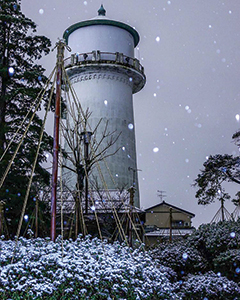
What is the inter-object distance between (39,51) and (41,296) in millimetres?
11082

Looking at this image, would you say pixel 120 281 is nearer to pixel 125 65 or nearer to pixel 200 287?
pixel 200 287

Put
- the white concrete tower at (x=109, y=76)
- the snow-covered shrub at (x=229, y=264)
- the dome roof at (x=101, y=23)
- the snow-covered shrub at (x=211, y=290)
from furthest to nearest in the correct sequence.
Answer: the dome roof at (x=101, y=23) < the white concrete tower at (x=109, y=76) < the snow-covered shrub at (x=229, y=264) < the snow-covered shrub at (x=211, y=290)

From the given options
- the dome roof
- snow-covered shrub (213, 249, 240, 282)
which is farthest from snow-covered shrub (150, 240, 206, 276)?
the dome roof

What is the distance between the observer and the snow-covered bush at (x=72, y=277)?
461cm

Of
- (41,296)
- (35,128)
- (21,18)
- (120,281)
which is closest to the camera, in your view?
(41,296)

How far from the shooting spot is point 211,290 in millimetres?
6977

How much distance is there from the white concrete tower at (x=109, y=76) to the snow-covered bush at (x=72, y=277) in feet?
40.7

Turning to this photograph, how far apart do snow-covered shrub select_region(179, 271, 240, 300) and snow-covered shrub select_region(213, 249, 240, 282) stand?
0.81 metres

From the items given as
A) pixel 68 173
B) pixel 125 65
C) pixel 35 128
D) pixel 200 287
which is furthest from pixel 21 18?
pixel 200 287

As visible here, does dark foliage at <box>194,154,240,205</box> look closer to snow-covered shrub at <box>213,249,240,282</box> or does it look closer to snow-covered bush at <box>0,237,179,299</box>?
snow-covered shrub at <box>213,249,240,282</box>

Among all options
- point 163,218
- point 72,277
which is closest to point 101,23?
point 72,277

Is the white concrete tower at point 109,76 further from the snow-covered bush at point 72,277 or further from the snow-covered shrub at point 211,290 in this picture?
the snow-covered bush at point 72,277

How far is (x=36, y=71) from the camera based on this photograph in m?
13.3

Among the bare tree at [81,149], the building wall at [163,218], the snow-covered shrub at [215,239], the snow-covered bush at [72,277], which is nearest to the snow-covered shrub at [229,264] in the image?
the snow-covered shrub at [215,239]
